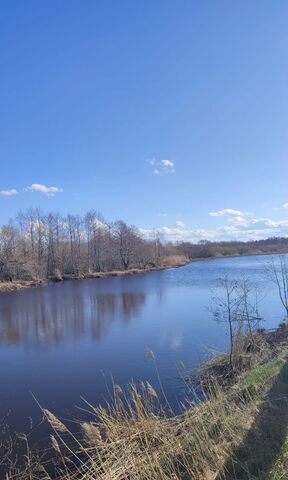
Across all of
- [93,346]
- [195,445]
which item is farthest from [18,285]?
[195,445]

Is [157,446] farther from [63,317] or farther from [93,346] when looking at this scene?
[63,317]

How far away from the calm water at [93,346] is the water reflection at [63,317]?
46 mm

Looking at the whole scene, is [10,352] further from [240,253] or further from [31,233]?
[240,253]

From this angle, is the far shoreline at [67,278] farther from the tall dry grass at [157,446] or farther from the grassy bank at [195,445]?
the grassy bank at [195,445]

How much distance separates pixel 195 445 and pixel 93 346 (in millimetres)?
10089

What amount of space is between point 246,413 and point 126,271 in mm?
55533

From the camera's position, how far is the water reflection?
17312 millimetres

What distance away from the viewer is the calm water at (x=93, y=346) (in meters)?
10.1

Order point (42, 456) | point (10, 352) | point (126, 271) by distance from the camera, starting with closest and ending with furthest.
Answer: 1. point (42, 456)
2. point (10, 352)
3. point (126, 271)

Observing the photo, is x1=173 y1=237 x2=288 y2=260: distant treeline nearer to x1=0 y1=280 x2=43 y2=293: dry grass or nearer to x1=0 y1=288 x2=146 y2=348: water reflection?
x1=0 y1=280 x2=43 y2=293: dry grass

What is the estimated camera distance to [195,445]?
17.1ft

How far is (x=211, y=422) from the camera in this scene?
5.93 meters

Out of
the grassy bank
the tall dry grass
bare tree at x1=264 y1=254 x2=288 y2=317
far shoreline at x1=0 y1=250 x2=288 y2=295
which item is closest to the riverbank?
far shoreline at x1=0 y1=250 x2=288 y2=295

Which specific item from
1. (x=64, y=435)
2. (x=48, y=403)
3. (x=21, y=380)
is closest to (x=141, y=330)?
(x=21, y=380)
